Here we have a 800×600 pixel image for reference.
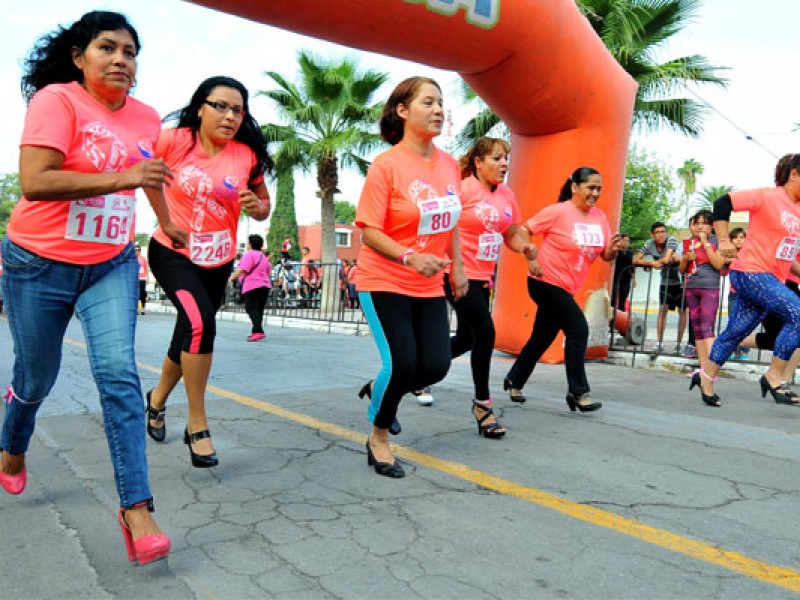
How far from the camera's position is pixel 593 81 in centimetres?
798

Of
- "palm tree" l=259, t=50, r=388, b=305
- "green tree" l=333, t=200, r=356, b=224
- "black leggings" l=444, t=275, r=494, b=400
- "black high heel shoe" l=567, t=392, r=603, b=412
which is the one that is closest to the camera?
"black leggings" l=444, t=275, r=494, b=400

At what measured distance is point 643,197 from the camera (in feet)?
108

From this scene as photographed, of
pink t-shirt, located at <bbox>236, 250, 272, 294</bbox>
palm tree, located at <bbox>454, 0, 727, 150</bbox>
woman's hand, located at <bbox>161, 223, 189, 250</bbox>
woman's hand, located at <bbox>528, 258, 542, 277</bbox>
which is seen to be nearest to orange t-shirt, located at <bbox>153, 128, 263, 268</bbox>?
woman's hand, located at <bbox>161, 223, 189, 250</bbox>

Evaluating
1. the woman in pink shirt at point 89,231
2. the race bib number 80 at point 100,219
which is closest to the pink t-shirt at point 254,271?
the woman in pink shirt at point 89,231

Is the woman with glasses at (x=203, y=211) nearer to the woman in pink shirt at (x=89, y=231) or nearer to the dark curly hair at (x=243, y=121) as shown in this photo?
the dark curly hair at (x=243, y=121)

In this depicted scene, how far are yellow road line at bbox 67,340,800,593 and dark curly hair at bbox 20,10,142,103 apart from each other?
95.4 inches

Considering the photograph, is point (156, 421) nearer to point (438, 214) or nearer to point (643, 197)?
point (438, 214)

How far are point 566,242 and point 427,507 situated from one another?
2772 mm

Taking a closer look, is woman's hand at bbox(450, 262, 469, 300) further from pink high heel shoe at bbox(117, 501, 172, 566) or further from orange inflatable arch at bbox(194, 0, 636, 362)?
orange inflatable arch at bbox(194, 0, 636, 362)

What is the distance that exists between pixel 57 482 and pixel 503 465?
2190 millimetres

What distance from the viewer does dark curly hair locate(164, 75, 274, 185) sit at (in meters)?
3.78

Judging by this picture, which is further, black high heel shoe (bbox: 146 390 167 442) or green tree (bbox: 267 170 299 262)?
green tree (bbox: 267 170 299 262)

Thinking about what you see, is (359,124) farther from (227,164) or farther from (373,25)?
(227,164)

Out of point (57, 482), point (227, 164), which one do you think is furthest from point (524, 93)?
point (57, 482)
